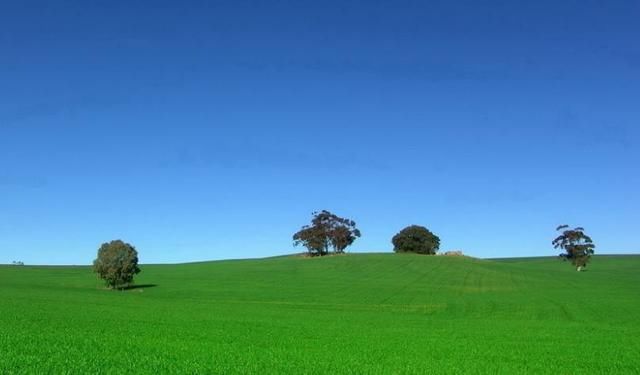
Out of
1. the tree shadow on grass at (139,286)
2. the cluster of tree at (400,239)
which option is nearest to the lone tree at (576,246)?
the cluster of tree at (400,239)

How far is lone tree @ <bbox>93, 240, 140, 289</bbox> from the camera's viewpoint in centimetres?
7750

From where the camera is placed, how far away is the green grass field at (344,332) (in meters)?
19.1

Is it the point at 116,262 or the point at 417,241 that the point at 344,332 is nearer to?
the point at 116,262

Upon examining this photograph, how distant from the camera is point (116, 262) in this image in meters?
77.7

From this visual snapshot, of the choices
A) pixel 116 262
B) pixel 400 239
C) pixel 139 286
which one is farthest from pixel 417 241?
pixel 116 262

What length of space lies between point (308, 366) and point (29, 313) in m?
25.3

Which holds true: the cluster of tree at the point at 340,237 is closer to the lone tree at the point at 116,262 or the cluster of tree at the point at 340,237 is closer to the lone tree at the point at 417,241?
the lone tree at the point at 417,241

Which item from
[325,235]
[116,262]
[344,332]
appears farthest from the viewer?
[325,235]

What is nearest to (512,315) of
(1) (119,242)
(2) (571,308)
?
(2) (571,308)

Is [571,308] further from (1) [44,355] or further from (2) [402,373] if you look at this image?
A: (1) [44,355]

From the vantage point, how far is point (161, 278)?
97.1 m

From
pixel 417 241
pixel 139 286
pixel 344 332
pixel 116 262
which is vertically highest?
pixel 417 241

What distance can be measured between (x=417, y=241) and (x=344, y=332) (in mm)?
123496

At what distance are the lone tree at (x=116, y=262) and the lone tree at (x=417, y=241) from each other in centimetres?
8736
